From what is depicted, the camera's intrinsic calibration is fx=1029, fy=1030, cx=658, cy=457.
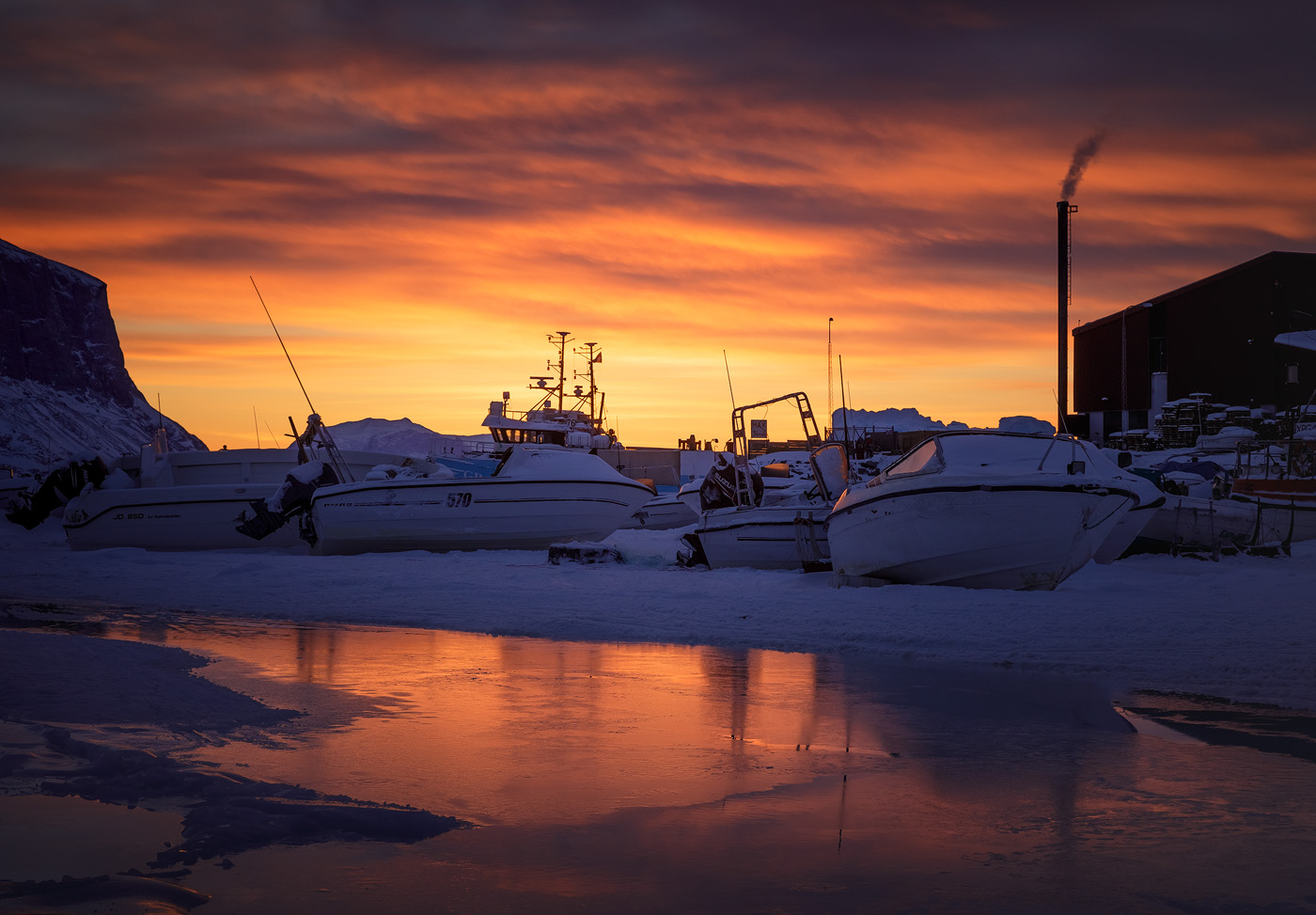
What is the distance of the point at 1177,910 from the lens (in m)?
3.12

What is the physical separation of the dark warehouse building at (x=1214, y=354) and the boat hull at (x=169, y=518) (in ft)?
129

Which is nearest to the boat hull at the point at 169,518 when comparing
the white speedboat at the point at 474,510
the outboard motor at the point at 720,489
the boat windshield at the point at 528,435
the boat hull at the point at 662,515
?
the white speedboat at the point at 474,510

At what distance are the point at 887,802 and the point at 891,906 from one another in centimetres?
119

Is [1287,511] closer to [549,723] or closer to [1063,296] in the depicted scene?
[549,723]

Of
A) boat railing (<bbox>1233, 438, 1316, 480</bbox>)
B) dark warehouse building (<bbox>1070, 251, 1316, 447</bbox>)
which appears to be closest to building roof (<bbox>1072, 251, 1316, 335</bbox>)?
dark warehouse building (<bbox>1070, 251, 1316, 447</bbox>)

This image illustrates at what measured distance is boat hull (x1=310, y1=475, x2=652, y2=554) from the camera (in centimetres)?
1928

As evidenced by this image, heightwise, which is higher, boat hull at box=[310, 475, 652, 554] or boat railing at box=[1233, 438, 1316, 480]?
boat railing at box=[1233, 438, 1316, 480]

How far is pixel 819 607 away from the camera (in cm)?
1062

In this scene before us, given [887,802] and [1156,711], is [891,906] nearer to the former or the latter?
[887,802]

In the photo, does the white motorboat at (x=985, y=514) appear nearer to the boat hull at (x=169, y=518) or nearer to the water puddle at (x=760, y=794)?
the water puddle at (x=760, y=794)

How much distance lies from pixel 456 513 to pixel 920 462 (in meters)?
9.91

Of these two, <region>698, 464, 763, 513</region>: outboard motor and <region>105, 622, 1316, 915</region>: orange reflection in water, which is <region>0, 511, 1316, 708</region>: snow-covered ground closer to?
<region>105, 622, 1316, 915</region>: orange reflection in water

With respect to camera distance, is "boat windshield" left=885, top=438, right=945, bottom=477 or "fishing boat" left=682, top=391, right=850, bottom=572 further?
"fishing boat" left=682, top=391, right=850, bottom=572

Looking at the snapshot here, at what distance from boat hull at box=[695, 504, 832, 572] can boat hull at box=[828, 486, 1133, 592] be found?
2971 mm
